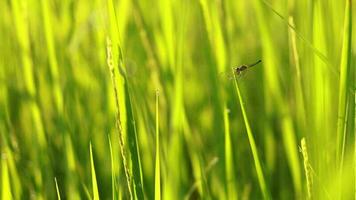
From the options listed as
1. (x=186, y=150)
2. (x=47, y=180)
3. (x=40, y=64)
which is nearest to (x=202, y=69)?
(x=186, y=150)

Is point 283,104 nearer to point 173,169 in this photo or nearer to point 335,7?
point 335,7

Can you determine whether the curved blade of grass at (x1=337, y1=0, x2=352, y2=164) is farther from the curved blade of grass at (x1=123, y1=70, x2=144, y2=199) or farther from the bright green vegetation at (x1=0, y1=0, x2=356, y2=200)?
the curved blade of grass at (x1=123, y1=70, x2=144, y2=199)

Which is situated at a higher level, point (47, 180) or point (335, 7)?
point (335, 7)

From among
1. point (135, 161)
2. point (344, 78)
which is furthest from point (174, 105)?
point (344, 78)

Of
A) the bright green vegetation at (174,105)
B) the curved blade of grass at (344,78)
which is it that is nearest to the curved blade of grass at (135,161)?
the bright green vegetation at (174,105)

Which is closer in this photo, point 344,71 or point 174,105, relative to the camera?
point 344,71

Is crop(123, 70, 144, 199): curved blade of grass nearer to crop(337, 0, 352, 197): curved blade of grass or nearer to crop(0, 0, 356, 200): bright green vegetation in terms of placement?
crop(0, 0, 356, 200): bright green vegetation

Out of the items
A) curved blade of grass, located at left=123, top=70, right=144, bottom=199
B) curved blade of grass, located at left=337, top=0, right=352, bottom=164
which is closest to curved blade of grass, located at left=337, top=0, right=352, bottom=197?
curved blade of grass, located at left=337, top=0, right=352, bottom=164

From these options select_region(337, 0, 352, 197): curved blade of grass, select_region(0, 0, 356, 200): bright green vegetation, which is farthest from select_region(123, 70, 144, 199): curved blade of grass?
select_region(337, 0, 352, 197): curved blade of grass

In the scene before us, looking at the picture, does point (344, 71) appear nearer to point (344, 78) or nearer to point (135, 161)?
point (344, 78)
